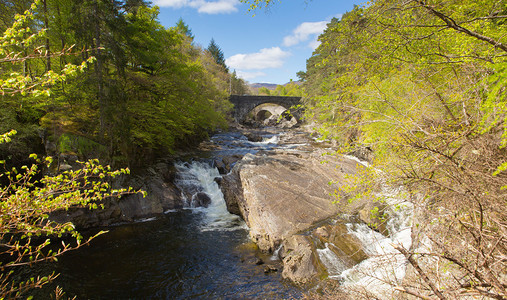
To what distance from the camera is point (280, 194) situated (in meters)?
9.57

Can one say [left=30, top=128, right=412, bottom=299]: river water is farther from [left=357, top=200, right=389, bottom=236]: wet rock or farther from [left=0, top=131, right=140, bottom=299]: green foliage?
[left=0, top=131, right=140, bottom=299]: green foliage

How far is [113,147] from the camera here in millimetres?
11594

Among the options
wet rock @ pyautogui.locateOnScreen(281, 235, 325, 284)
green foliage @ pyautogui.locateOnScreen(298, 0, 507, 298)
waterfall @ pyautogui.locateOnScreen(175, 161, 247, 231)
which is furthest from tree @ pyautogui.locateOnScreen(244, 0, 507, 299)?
waterfall @ pyautogui.locateOnScreen(175, 161, 247, 231)

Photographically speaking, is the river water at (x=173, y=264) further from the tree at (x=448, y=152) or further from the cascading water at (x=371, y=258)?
the tree at (x=448, y=152)

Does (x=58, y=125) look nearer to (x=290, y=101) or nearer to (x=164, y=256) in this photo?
(x=164, y=256)

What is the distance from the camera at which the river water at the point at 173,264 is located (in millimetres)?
6500

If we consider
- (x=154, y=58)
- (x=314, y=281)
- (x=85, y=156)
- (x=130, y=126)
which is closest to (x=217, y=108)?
(x=154, y=58)

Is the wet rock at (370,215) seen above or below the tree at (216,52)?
below

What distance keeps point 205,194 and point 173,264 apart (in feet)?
18.2

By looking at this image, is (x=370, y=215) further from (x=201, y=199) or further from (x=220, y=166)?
(x=220, y=166)

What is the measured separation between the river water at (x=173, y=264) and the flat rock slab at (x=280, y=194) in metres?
0.86

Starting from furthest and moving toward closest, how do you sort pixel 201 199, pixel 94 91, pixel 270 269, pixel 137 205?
pixel 201 199
pixel 137 205
pixel 94 91
pixel 270 269

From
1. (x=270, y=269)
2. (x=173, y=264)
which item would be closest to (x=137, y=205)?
(x=173, y=264)

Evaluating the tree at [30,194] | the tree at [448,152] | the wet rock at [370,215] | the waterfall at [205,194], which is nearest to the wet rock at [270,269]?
the waterfall at [205,194]
